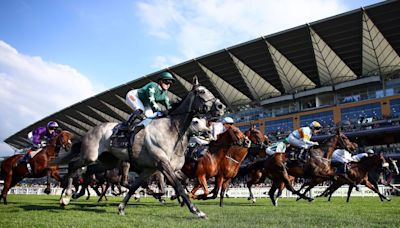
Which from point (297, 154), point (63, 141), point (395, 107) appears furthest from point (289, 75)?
point (63, 141)

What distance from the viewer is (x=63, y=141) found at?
11.9 meters

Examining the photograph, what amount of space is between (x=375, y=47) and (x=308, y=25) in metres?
11.8

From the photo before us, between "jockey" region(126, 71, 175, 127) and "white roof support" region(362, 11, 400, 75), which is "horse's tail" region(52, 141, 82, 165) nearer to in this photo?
"jockey" region(126, 71, 175, 127)

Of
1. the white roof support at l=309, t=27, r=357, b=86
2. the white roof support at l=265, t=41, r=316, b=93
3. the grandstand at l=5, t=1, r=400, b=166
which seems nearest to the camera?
the grandstand at l=5, t=1, r=400, b=166

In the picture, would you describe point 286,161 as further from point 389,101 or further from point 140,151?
point 389,101

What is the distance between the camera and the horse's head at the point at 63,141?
1179 centimetres

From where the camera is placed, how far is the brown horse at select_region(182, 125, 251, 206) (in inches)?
450

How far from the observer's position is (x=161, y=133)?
24.8 ft

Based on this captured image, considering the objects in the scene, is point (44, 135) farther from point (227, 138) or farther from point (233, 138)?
point (233, 138)

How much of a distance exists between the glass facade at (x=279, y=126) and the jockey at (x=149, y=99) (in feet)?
180

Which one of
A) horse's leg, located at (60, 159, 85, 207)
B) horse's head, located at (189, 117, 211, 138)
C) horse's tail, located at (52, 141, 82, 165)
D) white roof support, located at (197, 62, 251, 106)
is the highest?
white roof support, located at (197, 62, 251, 106)

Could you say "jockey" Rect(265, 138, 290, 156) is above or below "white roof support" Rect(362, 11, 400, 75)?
below

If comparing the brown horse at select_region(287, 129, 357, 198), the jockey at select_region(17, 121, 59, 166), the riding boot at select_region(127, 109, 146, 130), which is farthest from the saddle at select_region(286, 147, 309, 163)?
the jockey at select_region(17, 121, 59, 166)

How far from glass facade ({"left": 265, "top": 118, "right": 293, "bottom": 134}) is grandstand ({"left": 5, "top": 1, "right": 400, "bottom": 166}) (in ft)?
0.65
